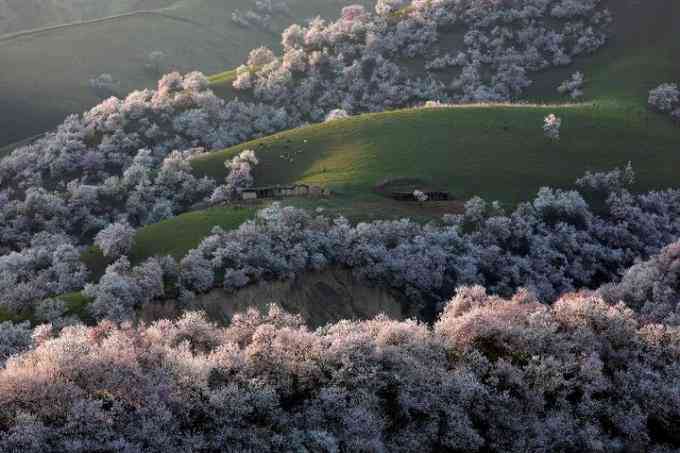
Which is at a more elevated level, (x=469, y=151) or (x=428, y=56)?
(x=428, y=56)

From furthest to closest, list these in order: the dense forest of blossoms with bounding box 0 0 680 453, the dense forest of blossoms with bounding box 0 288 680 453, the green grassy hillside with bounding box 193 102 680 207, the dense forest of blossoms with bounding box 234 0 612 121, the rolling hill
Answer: the dense forest of blossoms with bounding box 234 0 612 121 < the green grassy hillside with bounding box 193 102 680 207 < the rolling hill < the dense forest of blossoms with bounding box 0 0 680 453 < the dense forest of blossoms with bounding box 0 288 680 453

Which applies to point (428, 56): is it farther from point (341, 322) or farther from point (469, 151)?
point (341, 322)

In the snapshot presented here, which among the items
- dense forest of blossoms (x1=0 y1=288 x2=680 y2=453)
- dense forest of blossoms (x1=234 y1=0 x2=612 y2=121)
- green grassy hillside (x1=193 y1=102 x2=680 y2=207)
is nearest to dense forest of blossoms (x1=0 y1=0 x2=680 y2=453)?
dense forest of blossoms (x1=0 y1=288 x2=680 y2=453)

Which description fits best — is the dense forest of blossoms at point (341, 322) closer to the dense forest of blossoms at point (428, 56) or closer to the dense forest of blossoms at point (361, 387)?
the dense forest of blossoms at point (361, 387)

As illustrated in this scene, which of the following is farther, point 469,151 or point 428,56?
point 428,56

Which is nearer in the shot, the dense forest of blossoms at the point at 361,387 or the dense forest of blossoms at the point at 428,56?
the dense forest of blossoms at the point at 361,387

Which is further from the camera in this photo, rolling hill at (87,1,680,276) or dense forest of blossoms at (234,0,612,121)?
dense forest of blossoms at (234,0,612,121)

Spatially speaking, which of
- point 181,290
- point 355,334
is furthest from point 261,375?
point 181,290

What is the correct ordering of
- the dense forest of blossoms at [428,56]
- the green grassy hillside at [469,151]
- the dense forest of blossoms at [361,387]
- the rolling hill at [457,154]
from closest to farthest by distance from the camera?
the dense forest of blossoms at [361,387]
the rolling hill at [457,154]
the green grassy hillside at [469,151]
the dense forest of blossoms at [428,56]

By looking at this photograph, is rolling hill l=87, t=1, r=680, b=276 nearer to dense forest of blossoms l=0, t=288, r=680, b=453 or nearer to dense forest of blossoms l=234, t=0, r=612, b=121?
dense forest of blossoms l=234, t=0, r=612, b=121

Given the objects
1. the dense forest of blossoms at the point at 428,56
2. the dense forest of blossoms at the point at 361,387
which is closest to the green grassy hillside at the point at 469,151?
the dense forest of blossoms at the point at 428,56

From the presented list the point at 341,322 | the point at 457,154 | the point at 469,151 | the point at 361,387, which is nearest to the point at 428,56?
the point at 469,151

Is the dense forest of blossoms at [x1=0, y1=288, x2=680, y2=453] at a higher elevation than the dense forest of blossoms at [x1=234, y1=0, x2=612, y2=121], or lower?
higher
